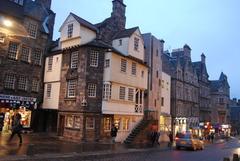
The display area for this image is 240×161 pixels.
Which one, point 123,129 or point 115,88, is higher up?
point 115,88

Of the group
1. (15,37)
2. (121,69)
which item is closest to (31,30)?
(15,37)

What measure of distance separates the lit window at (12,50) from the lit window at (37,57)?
7.18 ft

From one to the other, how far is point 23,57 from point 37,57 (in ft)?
6.26

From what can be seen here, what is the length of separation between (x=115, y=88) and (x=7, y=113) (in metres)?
11.7

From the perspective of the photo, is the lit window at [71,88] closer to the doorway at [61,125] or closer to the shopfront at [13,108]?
the doorway at [61,125]

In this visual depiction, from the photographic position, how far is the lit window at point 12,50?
93.4 ft

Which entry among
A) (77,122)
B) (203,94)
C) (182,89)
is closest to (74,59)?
(77,122)

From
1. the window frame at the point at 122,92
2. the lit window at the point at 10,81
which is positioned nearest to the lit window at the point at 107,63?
the window frame at the point at 122,92

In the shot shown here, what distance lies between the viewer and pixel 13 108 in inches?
1123

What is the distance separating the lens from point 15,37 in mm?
28891

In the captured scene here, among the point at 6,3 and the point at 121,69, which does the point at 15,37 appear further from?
the point at 121,69

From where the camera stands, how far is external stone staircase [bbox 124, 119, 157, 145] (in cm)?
3015

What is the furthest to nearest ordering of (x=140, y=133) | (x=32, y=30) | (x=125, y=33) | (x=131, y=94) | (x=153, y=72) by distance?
(x=153, y=72) → (x=125, y=33) → (x=131, y=94) → (x=140, y=133) → (x=32, y=30)

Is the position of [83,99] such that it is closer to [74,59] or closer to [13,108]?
[74,59]
